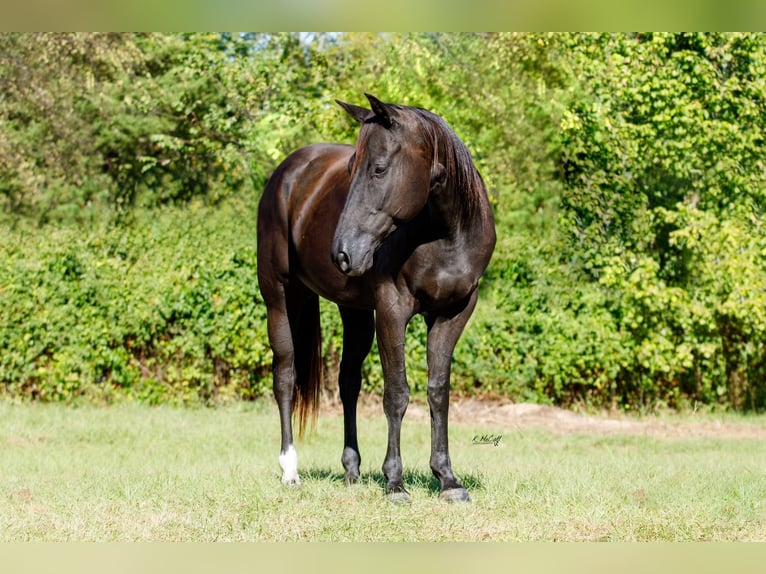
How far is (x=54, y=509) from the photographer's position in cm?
519

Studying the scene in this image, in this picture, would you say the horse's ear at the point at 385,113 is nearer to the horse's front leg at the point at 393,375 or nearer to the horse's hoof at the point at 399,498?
the horse's front leg at the point at 393,375

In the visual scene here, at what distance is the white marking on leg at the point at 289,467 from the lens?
6012mm

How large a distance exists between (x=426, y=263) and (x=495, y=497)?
57.6 inches

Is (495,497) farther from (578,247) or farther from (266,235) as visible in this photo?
(578,247)

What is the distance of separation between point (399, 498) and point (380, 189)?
5.82 feet

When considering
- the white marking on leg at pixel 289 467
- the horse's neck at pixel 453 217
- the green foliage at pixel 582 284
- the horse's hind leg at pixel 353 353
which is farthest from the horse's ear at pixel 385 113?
the green foliage at pixel 582 284

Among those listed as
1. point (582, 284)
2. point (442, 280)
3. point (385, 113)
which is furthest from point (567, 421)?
point (385, 113)

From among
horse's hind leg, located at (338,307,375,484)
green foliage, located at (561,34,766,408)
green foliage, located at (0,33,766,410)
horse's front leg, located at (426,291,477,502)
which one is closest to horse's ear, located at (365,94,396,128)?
horse's front leg, located at (426,291,477,502)

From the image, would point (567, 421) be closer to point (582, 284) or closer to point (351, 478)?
point (582, 284)

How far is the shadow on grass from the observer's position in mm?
5844

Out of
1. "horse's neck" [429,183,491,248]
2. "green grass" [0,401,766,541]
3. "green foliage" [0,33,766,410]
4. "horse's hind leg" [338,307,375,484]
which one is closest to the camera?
"green grass" [0,401,766,541]

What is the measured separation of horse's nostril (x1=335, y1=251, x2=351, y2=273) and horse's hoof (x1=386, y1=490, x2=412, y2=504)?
137 centimetres

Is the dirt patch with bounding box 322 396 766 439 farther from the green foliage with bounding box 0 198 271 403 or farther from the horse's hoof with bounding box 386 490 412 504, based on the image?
the horse's hoof with bounding box 386 490 412 504

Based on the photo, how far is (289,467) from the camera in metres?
6.09
